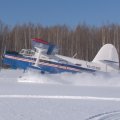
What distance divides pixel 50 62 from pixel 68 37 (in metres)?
25.8

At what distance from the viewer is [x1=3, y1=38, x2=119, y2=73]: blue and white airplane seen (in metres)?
19.0

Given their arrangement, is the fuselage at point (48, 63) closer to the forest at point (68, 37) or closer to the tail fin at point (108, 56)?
the tail fin at point (108, 56)

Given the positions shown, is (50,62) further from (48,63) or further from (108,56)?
(108,56)

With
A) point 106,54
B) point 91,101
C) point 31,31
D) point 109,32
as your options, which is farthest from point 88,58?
point 91,101

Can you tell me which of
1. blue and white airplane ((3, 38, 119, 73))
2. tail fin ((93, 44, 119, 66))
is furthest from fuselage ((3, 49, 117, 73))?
tail fin ((93, 44, 119, 66))

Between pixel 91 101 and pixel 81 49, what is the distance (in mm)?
33632

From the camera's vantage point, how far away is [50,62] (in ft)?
63.0

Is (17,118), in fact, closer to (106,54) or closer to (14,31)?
(106,54)

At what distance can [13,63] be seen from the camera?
19516 mm

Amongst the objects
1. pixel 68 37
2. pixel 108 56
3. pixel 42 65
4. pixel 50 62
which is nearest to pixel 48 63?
pixel 50 62

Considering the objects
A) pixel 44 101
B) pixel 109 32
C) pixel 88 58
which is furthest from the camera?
pixel 109 32

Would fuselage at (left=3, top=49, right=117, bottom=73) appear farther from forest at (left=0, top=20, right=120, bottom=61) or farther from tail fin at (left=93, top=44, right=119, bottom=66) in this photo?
forest at (left=0, top=20, right=120, bottom=61)

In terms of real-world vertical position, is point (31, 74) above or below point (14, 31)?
below

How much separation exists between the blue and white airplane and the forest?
21.1 meters
